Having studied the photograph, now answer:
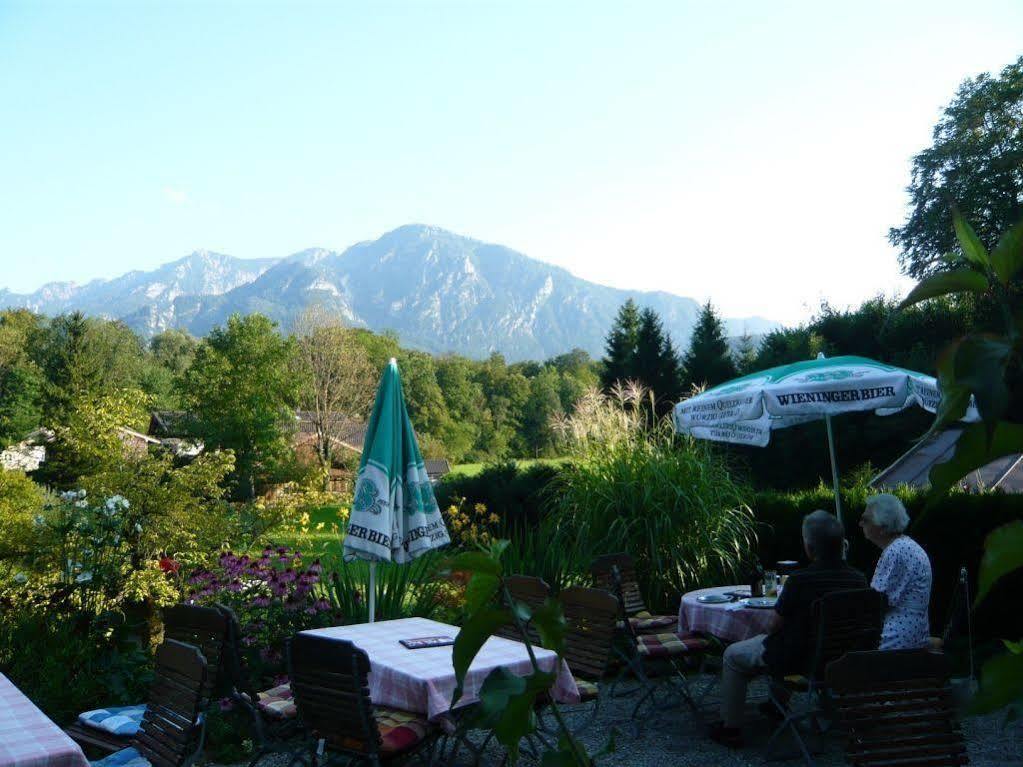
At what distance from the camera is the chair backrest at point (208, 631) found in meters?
5.07

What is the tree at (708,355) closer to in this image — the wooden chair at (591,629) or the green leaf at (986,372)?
the wooden chair at (591,629)

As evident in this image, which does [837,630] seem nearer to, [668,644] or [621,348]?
[668,644]

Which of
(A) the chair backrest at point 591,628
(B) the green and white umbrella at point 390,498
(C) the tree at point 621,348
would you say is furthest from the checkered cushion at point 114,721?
(C) the tree at point 621,348

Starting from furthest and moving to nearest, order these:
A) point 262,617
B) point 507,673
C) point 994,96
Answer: point 994,96
point 262,617
point 507,673

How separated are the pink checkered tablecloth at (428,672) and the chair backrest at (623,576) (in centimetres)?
199

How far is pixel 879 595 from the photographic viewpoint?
16.6ft

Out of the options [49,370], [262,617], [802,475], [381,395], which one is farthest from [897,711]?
[49,370]

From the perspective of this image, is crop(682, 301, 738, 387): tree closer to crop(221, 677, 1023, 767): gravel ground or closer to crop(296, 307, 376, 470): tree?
crop(296, 307, 376, 470): tree

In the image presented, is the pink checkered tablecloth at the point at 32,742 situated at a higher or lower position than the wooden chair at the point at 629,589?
higher

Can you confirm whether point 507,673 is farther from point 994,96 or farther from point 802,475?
point 994,96

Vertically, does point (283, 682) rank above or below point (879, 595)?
below

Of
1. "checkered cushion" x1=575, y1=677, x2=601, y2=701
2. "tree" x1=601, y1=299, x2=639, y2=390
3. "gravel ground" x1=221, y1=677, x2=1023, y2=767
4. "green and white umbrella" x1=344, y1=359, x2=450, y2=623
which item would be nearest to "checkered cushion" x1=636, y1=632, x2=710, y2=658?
"gravel ground" x1=221, y1=677, x2=1023, y2=767

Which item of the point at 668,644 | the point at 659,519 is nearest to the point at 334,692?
the point at 668,644

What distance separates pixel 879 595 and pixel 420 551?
281cm
